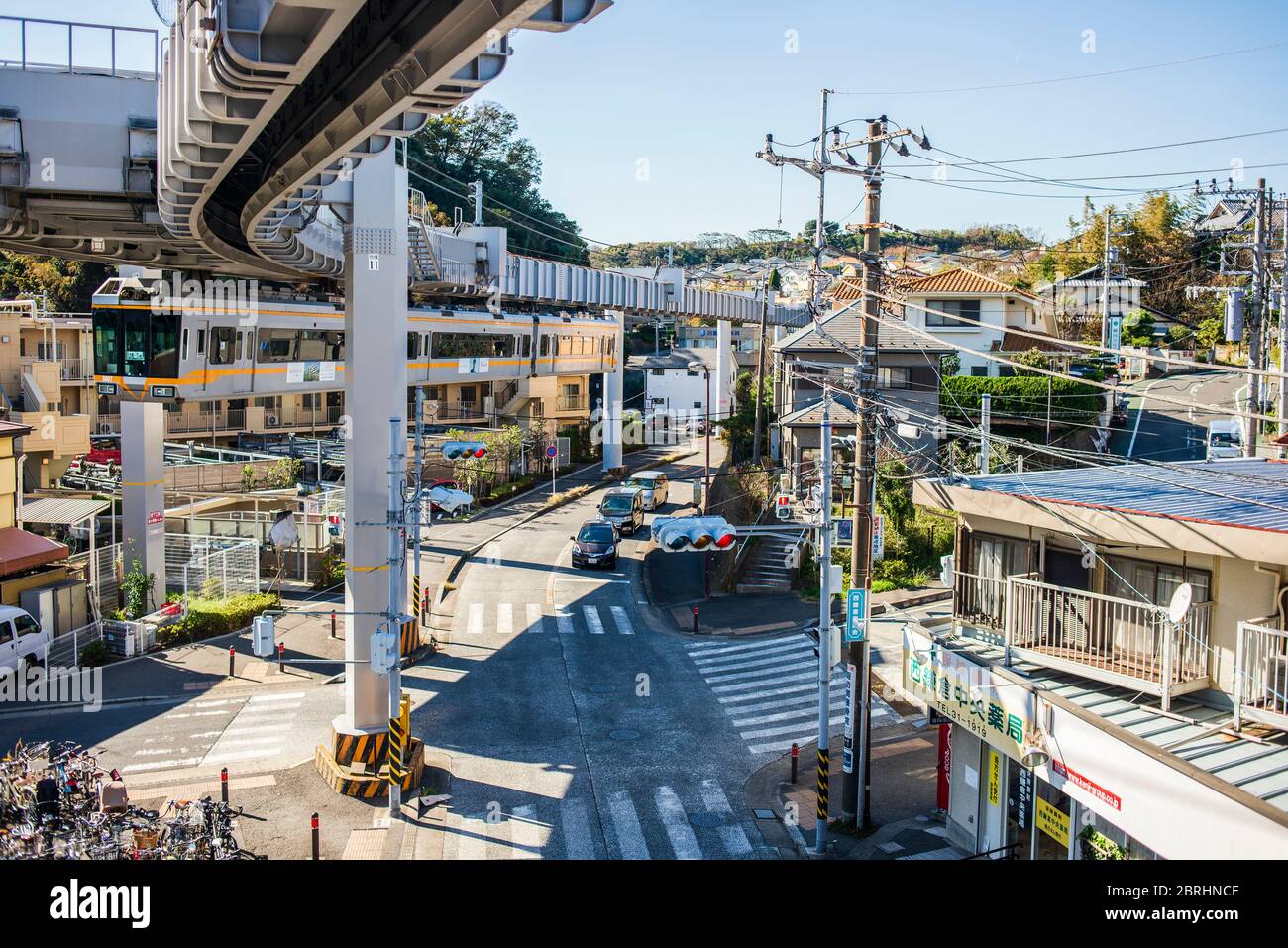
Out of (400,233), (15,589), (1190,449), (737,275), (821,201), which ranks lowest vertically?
(15,589)

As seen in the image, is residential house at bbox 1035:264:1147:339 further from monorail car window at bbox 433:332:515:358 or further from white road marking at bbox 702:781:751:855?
white road marking at bbox 702:781:751:855

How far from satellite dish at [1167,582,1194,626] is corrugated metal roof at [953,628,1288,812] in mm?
1084

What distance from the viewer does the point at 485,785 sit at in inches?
647

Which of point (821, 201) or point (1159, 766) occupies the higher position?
point (821, 201)

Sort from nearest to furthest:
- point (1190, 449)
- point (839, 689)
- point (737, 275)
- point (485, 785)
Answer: point (485, 785)
point (839, 689)
point (1190, 449)
point (737, 275)

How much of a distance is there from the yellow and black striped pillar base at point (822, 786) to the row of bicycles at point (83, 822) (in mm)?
7136

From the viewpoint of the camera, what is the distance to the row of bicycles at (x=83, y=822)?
32.4 ft

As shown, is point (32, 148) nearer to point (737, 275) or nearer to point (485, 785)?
point (485, 785)

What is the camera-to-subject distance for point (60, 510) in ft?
92.9

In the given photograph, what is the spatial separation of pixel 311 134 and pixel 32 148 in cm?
638

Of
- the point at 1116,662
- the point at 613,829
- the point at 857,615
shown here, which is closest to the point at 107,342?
the point at 613,829

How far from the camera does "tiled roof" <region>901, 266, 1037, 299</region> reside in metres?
38.8

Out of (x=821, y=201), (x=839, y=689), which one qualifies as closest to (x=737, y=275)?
(x=821, y=201)

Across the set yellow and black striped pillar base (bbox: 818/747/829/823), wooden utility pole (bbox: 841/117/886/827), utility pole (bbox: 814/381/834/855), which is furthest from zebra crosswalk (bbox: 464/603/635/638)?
yellow and black striped pillar base (bbox: 818/747/829/823)
